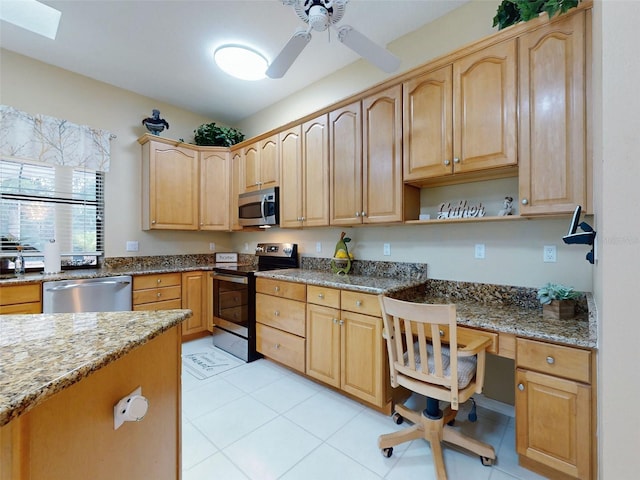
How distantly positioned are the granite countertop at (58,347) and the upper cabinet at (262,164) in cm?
237

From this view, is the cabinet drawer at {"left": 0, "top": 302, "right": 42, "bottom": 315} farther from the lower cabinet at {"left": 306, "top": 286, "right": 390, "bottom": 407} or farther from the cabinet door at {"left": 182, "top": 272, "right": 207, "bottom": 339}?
the lower cabinet at {"left": 306, "top": 286, "right": 390, "bottom": 407}

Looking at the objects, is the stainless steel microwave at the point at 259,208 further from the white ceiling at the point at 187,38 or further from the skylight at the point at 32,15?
the skylight at the point at 32,15

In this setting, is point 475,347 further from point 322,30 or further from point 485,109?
point 322,30

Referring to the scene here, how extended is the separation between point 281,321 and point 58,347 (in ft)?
6.65

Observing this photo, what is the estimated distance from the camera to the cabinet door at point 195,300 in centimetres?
337

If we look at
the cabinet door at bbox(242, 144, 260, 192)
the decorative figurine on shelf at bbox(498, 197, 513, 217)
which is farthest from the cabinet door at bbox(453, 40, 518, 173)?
the cabinet door at bbox(242, 144, 260, 192)

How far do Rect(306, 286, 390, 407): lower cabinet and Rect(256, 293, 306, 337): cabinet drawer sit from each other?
10 cm

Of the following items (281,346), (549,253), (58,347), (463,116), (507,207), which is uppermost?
(463,116)

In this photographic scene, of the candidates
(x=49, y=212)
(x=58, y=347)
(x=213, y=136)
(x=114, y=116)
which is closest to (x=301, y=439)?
(x=58, y=347)

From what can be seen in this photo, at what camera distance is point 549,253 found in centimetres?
183

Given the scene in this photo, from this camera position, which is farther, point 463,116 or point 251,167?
point 251,167

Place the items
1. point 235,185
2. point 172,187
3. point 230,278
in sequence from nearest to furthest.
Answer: point 230,278 < point 172,187 < point 235,185

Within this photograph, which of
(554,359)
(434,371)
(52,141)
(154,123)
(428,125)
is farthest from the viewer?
(154,123)

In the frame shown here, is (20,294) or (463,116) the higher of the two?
(463,116)
